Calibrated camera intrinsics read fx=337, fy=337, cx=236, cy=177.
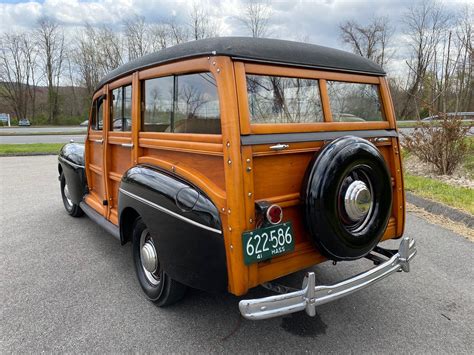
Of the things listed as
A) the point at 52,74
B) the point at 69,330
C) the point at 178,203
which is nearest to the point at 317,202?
the point at 178,203

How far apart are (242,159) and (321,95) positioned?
941 mm

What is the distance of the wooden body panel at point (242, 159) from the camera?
2.02 meters

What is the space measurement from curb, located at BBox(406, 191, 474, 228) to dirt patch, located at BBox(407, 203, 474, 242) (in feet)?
0.22

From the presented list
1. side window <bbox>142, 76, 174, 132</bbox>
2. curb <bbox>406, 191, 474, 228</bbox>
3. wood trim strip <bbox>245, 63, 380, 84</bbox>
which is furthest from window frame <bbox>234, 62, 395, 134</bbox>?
curb <bbox>406, 191, 474, 228</bbox>

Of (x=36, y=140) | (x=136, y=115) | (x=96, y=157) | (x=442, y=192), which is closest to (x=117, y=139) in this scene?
(x=136, y=115)

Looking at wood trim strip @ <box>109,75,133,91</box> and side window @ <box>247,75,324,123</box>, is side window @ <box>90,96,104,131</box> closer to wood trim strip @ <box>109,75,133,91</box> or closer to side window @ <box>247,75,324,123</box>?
wood trim strip @ <box>109,75,133,91</box>

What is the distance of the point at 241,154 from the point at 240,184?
0.18m

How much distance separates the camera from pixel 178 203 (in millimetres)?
2229

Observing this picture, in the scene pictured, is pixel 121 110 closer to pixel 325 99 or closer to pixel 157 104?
pixel 157 104

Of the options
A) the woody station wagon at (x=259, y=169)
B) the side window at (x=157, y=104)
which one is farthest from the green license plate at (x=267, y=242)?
the side window at (x=157, y=104)

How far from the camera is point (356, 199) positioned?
2320 millimetres

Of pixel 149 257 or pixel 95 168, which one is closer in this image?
pixel 149 257

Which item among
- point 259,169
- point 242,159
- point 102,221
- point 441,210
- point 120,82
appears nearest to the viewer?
point 242,159

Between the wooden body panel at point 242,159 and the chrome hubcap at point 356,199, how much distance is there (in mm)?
335
